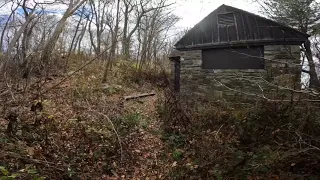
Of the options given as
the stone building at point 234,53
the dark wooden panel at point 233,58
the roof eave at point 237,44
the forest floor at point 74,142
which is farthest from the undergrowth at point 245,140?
the roof eave at point 237,44

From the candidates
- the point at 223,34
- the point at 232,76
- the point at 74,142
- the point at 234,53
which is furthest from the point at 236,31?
the point at 74,142

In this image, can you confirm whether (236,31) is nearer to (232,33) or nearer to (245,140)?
(232,33)

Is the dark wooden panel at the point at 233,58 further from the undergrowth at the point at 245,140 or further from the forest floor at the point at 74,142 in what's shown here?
the forest floor at the point at 74,142

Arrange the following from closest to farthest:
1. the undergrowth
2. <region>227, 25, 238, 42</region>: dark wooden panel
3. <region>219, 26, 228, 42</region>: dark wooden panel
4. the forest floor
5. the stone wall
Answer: the forest floor → the undergrowth → the stone wall → <region>227, 25, 238, 42</region>: dark wooden panel → <region>219, 26, 228, 42</region>: dark wooden panel

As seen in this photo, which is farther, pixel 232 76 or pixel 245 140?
pixel 232 76

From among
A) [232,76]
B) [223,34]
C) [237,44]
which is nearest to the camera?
[237,44]

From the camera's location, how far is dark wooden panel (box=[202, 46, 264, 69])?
935 cm

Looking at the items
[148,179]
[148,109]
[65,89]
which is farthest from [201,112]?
[65,89]

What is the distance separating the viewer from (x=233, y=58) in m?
9.72

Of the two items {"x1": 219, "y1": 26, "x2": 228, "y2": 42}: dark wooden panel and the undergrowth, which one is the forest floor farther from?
{"x1": 219, "y1": 26, "x2": 228, "y2": 42}: dark wooden panel

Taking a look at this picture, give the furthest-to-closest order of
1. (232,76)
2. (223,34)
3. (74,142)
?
(223,34) < (232,76) < (74,142)

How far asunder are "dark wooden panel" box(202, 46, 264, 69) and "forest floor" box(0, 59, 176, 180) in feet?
13.3

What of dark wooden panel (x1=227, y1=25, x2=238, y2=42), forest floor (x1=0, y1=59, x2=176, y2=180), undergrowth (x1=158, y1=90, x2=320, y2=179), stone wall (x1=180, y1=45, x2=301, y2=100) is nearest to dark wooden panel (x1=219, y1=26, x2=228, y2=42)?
dark wooden panel (x1=227, y1=25, x2=238, y2=42)

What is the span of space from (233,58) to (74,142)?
22.2 feet
